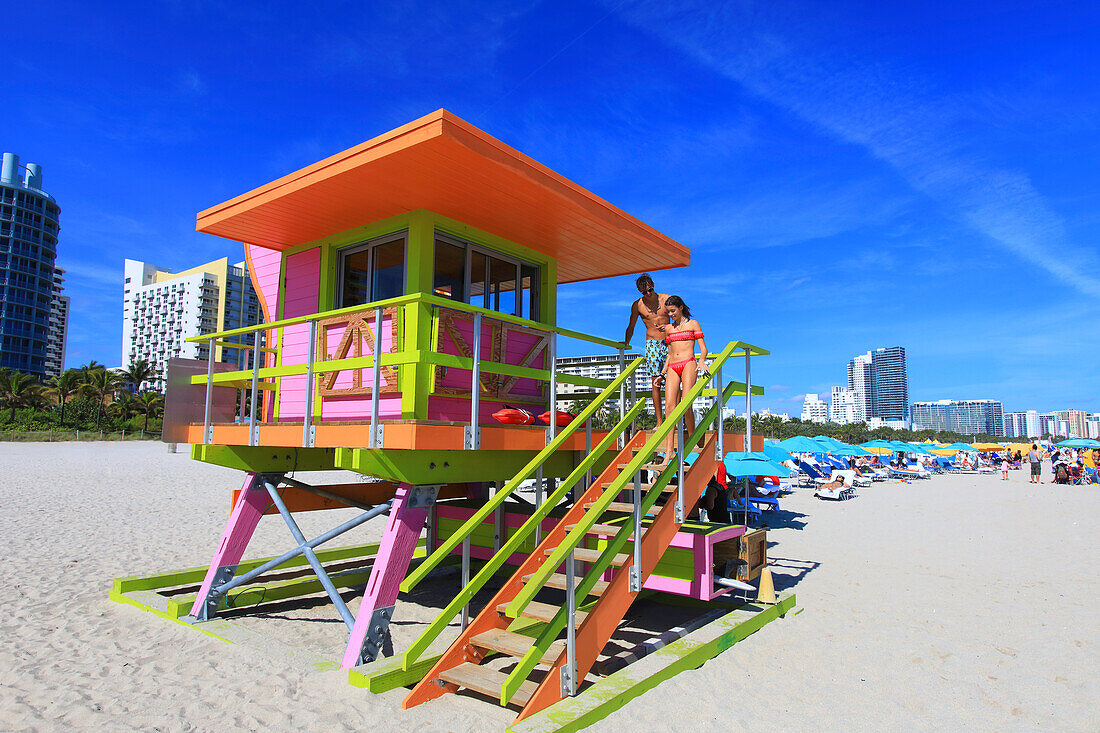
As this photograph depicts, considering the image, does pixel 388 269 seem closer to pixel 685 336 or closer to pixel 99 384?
pixel 685 336

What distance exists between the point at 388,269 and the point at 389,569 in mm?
3801

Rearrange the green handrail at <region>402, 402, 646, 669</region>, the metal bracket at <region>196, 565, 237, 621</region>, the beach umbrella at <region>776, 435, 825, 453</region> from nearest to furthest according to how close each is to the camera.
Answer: the green handrail at <region>402, 402, 646, 669</region>
the metal bracket at <region>196, 565, 237, 621</region>
the beach umbrella at <region>776, 435, 825, 453</region>

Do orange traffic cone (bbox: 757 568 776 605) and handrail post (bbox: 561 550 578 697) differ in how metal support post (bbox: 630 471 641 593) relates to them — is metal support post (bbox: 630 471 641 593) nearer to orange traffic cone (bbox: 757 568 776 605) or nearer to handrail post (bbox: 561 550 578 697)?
handrail post (bbox: 561 550 578 697)

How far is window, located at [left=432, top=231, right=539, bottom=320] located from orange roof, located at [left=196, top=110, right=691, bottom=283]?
0.34 m

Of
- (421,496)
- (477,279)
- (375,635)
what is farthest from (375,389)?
(477,279)

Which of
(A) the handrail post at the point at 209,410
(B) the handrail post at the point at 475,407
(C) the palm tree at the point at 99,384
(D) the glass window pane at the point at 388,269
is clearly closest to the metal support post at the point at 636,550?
(B) the handrail post at the point at 475,407

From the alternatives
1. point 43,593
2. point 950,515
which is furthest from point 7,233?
point 950,515

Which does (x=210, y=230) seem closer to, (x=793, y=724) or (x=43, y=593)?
(x=43, y=593)

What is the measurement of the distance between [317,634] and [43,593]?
4410 millimetres

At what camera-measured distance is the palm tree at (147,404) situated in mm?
67875

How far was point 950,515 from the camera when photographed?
20203mm

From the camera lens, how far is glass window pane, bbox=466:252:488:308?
8.38m

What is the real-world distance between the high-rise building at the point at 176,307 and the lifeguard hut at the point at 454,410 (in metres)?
139

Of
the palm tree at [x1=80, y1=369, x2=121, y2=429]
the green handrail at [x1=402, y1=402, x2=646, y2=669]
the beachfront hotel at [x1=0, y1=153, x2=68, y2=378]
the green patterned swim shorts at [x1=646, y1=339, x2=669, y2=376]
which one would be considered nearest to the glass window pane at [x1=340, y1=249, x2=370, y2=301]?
the green patterned swim shorts at [x1=646, y1=339, x2=669, y2=376]
